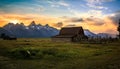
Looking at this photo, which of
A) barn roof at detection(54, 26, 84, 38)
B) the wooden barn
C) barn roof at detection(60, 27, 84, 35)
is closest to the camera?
the wooden barn

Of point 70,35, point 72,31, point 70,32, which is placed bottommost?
point 70,35

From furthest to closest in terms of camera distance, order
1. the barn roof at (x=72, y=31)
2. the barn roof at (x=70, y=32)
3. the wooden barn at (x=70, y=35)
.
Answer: the barn roof at (x=72, y=31) < the barn roof at (x=70, y=32) < the wooden barn at (x=70, y=35)

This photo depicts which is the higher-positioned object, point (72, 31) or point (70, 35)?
point (72, 31)

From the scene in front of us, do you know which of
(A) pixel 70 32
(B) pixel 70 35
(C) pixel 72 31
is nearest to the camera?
(B) pixel 70 35

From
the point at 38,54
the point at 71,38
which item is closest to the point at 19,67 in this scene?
the point at 38,54

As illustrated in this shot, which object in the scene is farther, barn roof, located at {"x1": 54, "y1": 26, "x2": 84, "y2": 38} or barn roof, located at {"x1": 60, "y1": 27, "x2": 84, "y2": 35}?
barn roof, located at {"x1": 60, "y1": 27, "x2": 84, "y2": 35}

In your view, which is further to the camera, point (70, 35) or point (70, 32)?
point (70, 32)

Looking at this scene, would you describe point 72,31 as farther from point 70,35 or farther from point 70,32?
point 70,35

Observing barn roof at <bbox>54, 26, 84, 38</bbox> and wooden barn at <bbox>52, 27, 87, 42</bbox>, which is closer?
wooden barn at <bbox>52, 27, 87, 42</bbox>

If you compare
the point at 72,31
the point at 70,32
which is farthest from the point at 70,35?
the point at 72,31

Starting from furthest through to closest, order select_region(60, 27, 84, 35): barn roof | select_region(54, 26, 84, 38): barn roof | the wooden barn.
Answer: select_region(60, 27, 84, 35): barn roof < select_region(54, 26, 84, 38): barn roof < the wooden barn

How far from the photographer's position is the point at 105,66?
20625 mm

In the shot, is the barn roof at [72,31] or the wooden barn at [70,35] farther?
the barn roof at [72,31]

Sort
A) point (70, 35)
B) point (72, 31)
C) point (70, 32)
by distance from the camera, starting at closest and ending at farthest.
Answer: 1. point (70, 35)
2. point (72, 31)
3. point (70, 32)
